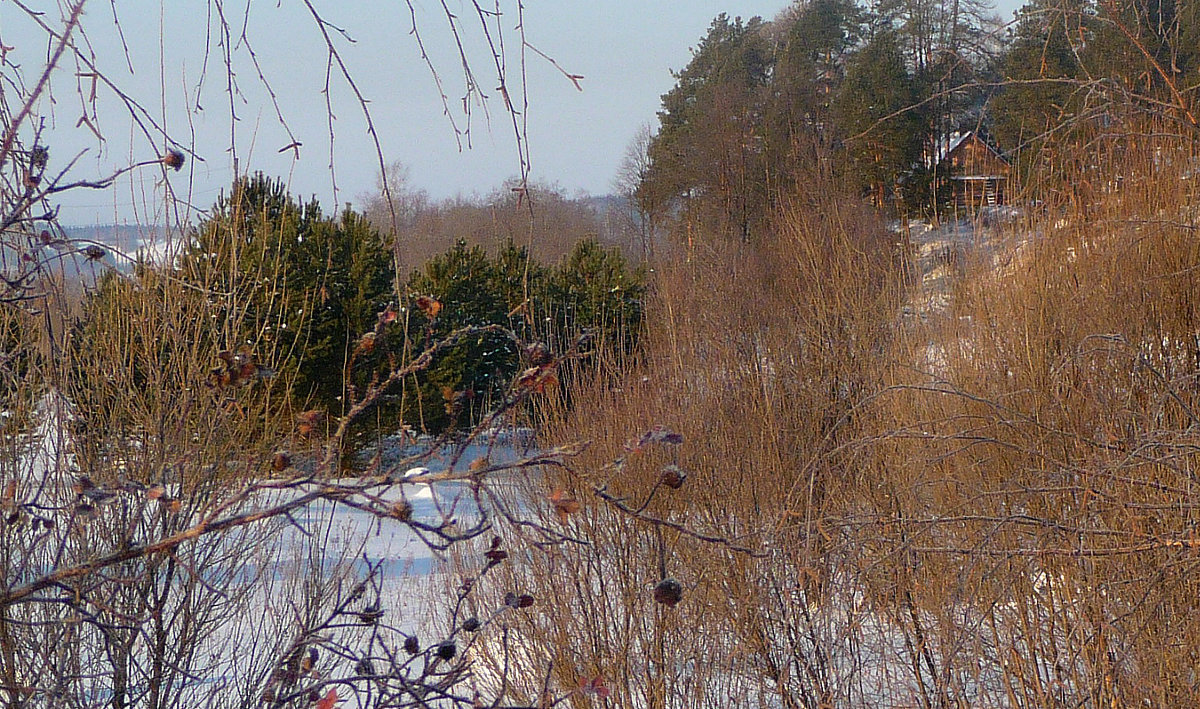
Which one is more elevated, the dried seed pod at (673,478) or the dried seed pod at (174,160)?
the dried seed pod at (174,160)

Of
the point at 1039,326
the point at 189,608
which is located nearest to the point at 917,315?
the point at 1039,326

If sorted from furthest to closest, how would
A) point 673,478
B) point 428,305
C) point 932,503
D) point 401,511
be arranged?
point 932,503
point 428,305
point 673,478
point 401,511

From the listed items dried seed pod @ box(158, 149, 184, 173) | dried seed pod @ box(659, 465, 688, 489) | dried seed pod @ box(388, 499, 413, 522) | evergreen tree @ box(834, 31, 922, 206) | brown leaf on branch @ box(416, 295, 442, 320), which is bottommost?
dried seed pod @ box(659, 465, 688, 489)

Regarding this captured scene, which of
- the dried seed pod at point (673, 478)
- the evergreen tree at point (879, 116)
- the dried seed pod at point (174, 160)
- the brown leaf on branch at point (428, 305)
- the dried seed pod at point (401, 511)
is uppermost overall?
the evergreen tree at point (879, 116)

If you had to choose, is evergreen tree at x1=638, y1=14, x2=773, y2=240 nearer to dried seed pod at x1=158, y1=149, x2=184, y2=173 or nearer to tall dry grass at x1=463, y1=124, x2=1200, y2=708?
tall dry grass at x1=463, y1=124, x2=1200, y2=708

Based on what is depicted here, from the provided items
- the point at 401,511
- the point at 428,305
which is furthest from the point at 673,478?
the point at 428,305

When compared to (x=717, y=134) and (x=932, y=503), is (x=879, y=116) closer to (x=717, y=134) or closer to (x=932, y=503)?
(x=717, y=134)

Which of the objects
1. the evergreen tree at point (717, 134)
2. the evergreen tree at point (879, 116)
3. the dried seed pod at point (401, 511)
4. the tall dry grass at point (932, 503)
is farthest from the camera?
the evergreen tree at point (717, 134)

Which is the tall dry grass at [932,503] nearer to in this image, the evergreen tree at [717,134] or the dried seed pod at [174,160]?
the dried seed pod at [174,160]

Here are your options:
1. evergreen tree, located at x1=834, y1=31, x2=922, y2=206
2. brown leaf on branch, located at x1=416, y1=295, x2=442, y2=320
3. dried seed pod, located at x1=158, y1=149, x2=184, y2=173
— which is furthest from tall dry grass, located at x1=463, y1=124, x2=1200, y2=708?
evergreen tree, located at x1=834, y1=31, x2=922, y2=206

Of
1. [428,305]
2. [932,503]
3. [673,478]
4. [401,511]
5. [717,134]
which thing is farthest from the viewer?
[717,134]

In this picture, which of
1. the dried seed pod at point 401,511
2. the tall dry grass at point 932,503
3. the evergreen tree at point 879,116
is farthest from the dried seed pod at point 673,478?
the evergreen tree at point 879,116

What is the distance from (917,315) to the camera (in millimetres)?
5637

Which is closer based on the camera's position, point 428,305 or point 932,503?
point 428,305
